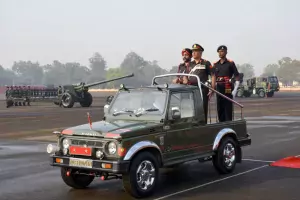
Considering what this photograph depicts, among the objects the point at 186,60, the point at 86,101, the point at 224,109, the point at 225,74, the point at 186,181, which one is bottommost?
the point at 186,181

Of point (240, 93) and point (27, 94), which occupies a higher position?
point (27, 94)

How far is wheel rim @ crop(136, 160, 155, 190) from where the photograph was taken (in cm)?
668

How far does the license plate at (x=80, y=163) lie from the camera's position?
6619 mm

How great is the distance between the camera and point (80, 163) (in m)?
6.73

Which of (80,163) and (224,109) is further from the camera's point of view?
(224,109)

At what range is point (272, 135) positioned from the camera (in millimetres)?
14539

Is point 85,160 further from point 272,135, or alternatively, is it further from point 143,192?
point 272,135

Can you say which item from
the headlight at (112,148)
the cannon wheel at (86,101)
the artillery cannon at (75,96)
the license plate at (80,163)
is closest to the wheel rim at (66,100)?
the artillery cannon at (75,96)

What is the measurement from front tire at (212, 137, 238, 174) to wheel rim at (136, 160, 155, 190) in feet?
5.96

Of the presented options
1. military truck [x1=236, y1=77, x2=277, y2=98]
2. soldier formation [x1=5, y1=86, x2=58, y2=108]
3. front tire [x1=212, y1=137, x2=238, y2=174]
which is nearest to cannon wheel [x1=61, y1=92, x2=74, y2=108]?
soldier formation [x1=5, y1=86, x2=58, y2=108]

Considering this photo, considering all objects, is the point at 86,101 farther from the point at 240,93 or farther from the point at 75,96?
the point at 240,93

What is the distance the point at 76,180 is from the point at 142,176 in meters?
1.25

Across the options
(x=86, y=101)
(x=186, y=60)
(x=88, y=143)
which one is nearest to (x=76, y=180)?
(x=88, y=143)

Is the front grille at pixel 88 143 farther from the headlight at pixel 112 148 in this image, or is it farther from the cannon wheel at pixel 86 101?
the cannon wheel at pixel 86 101
